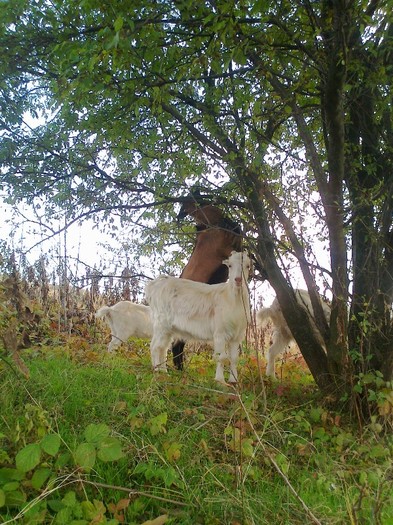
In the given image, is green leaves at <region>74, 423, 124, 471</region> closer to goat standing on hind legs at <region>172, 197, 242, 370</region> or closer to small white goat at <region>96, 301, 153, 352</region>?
goat standing on hind legs at <region>172, 197, 242, 370</region>

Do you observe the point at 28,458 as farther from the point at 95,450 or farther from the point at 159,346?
the point at 159,346

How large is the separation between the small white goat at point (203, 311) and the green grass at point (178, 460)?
4.66 feet

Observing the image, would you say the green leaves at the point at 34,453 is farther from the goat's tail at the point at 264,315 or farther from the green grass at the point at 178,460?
→ the goat's tail at the point at 264,315

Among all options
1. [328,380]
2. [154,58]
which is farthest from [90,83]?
[328,380]

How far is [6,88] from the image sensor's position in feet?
16.8

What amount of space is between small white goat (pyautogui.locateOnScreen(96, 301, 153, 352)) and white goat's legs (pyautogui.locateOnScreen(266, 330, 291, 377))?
199 cm

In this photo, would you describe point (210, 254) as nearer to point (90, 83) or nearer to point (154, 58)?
point (154, 58)

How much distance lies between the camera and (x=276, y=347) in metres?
6.79

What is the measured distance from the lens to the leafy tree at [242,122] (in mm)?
3738

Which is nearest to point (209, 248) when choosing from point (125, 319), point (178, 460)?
point (125, 319)

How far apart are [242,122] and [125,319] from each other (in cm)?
367

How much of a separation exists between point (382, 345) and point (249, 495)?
2.34 metres

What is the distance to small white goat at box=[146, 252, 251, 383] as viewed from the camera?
5738 mm

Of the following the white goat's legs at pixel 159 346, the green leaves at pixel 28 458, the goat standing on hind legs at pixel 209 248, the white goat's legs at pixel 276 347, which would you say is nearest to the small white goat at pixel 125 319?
the goat standing on hind legs at pixel 209 248
